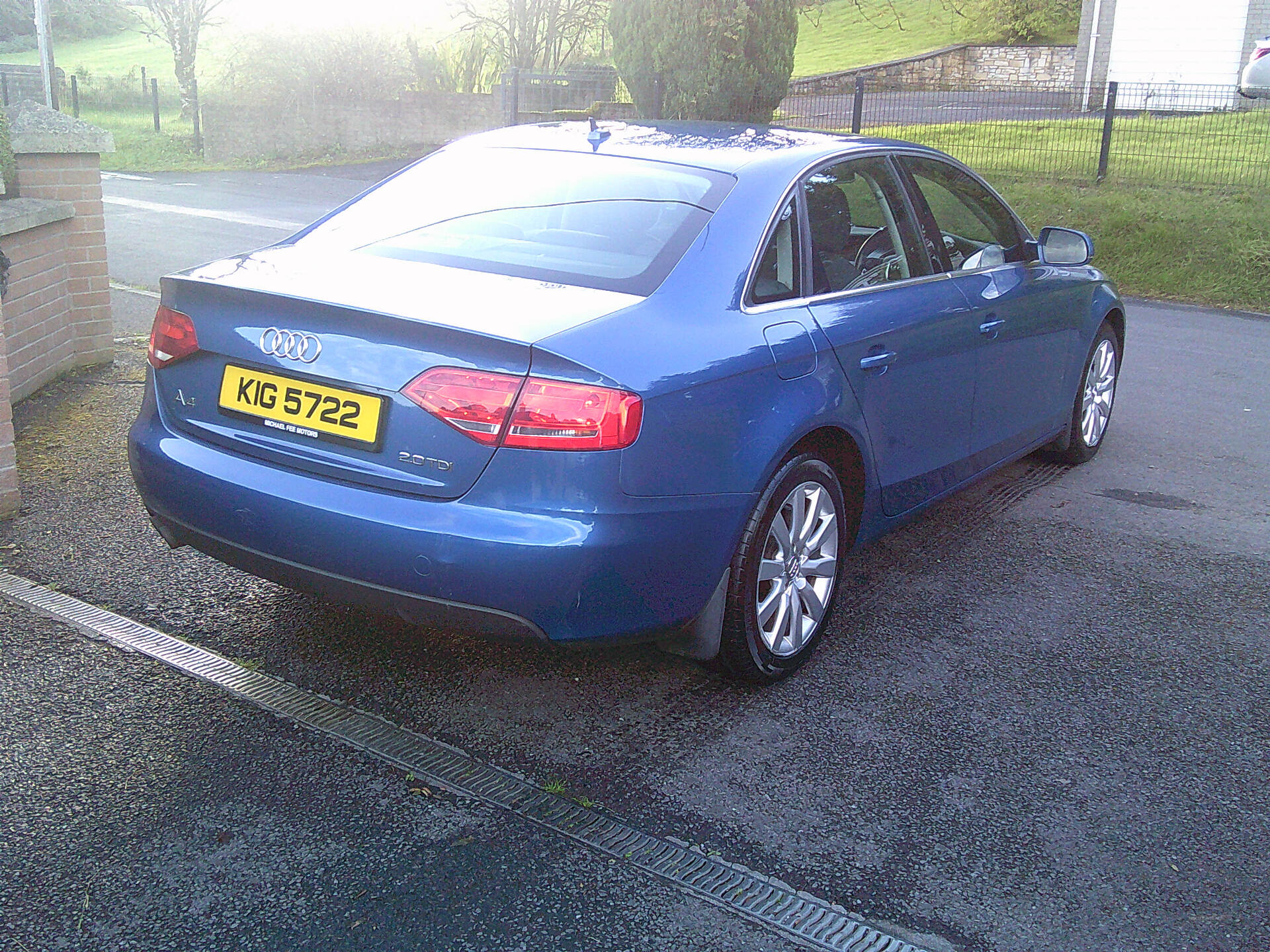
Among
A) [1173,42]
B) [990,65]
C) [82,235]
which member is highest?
[1173,42]

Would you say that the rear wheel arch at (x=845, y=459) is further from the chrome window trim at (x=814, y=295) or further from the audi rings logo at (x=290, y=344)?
the audi rings logo at (x=290, y=344)

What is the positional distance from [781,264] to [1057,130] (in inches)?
583

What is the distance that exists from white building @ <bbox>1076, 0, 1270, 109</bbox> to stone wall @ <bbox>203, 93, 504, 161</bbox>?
13.0 meters

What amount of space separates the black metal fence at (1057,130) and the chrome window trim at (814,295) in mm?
10879

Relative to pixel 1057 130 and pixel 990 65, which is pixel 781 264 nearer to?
pixel 1057 130

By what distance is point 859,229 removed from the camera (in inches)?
165

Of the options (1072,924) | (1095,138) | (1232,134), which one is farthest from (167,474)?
(1232,134)

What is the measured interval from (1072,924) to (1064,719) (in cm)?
101

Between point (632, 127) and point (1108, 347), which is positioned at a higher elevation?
point (632, 127)

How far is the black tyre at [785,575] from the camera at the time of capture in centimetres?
348

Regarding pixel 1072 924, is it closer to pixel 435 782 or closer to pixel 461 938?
pixel 461 938

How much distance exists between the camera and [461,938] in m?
2.50

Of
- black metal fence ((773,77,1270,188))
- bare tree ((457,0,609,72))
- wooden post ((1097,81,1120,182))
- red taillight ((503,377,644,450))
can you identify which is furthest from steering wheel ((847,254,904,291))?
bare tree ((457,0,609,72))

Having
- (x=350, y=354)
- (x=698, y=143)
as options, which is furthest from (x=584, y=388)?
(x=698, y=143)
